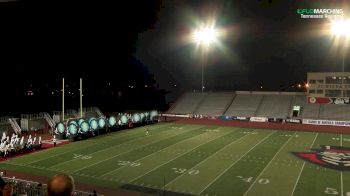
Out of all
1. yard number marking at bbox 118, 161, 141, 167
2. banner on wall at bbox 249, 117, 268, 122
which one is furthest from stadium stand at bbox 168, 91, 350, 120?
yard number marking at bbox 118, 161, 141, 167

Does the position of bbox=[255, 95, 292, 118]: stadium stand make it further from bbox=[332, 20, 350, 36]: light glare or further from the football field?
the football field

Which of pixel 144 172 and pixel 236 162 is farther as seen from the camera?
pixel 236 162

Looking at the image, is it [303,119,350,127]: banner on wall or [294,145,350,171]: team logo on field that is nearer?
Answer: [294,145,350,171]: team logo on field

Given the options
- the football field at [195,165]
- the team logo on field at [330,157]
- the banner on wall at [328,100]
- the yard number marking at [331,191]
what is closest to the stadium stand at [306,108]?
the banner on wall at [328,100]

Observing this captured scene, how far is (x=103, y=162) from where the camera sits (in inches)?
810

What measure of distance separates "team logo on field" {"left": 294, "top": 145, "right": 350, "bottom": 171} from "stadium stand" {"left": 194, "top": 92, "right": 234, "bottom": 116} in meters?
23.3

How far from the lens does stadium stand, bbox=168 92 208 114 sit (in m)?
50.1

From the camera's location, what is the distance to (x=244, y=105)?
161 ft

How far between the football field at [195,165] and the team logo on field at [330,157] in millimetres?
396

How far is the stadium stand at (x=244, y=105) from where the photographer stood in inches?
1848

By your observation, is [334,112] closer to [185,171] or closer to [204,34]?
[204,34]

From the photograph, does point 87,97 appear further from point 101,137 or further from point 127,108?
point 101,137

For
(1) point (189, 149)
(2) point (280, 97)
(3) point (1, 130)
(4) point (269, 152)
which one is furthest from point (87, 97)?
(4) point (269, 152)

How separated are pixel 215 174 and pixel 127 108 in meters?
37.3
